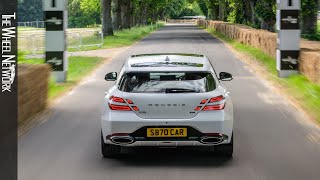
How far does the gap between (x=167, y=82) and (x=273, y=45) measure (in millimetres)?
17689

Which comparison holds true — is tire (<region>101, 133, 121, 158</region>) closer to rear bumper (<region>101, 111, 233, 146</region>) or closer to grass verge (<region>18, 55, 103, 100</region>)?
rear bumper (<region>101, 111, 233, 146</region>)

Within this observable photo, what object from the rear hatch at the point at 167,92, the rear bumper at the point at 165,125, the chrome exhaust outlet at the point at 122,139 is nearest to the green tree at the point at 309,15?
the rear hatch at the point at 167,92

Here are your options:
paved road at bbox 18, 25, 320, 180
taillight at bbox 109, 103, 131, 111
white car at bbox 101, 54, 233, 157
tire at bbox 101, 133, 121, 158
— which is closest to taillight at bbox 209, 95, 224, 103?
white car at bbox 101, 54, 233, 157

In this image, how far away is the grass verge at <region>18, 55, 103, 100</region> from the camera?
52.7 feet

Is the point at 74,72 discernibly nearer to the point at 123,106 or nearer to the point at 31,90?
the point at 31,90

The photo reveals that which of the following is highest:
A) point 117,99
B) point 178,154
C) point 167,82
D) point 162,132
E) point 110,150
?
point 167,82

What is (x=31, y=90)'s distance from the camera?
11.4 m

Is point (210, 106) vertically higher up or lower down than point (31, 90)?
higher up

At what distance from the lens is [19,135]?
9.93 metres

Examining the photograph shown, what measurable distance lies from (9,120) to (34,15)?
120 m

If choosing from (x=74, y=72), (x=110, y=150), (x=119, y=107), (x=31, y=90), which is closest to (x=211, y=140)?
(x=119, y=107)

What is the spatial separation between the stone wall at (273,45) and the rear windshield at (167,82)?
757 centimetres

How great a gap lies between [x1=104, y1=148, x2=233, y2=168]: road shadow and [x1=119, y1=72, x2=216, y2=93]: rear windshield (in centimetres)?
100

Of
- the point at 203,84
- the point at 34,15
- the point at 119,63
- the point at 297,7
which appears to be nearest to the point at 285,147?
the point at 203,84
